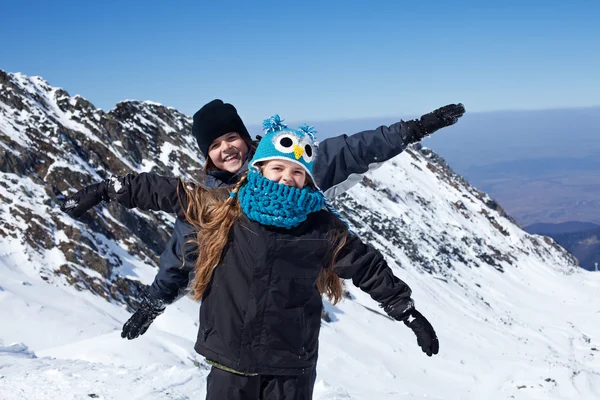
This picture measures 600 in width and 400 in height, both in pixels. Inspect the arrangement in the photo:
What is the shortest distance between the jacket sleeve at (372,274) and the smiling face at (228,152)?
135 cm

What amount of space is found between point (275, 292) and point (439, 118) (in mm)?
1884

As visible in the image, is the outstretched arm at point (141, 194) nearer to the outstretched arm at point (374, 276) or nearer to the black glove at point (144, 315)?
the black glove at point (144, 315)

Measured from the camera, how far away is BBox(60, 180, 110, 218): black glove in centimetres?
387

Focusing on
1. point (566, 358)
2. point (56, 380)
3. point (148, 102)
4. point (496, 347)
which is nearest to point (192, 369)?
point (56, 380)

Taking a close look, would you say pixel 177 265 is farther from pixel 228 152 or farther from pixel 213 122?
pixel 213 122

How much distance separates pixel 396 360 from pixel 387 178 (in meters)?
34.3

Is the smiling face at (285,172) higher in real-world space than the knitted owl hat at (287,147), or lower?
lower

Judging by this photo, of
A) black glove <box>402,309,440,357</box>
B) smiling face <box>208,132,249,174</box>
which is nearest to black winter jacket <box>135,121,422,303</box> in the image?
smiling face <box>208,132,249,174</box>

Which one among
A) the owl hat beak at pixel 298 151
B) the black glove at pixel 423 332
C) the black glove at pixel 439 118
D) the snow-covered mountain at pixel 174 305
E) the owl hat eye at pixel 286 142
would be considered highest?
the black glove at pixel 439 118

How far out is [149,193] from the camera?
3.73 m

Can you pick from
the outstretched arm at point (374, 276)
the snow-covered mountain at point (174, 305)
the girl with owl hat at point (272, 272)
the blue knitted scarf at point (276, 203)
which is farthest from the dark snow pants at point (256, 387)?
A: the snow-covered mountain at point (174, 305)

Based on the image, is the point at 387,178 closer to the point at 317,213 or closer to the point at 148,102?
the point at 148,102

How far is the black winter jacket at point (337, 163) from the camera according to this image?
12.9 ft

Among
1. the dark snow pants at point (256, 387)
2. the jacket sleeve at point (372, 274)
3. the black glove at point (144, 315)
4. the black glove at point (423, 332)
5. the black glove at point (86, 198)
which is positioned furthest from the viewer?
the black glove at point (144, 315)
